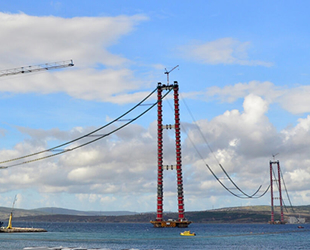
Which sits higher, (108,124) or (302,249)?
(108,124)

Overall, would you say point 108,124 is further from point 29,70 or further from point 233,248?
point 29,70

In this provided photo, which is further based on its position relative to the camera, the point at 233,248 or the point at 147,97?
the point at 233,248

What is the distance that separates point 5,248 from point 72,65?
71.6m

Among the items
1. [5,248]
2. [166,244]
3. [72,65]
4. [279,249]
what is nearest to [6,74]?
[72,65]

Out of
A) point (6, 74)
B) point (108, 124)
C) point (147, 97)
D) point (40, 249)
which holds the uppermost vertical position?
point (6, 74)

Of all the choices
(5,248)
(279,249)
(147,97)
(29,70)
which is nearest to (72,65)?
(29,70)

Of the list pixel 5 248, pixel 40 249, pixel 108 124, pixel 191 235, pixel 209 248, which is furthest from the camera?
pixel 191 235

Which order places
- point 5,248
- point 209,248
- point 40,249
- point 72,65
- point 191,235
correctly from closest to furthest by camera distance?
point 40,249, point 5,248, point 209,248, point 72,65, point 191,235

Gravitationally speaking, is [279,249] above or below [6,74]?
below

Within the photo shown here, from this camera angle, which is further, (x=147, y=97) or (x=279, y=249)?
(x=279, y=249)

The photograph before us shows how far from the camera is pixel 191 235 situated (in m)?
194

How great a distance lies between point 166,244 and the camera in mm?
150250

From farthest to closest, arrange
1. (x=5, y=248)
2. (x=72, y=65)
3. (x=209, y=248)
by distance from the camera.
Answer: (x=72, y=65), (x=209, y=248), (x=5, y=248)

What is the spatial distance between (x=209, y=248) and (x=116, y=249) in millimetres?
27932
